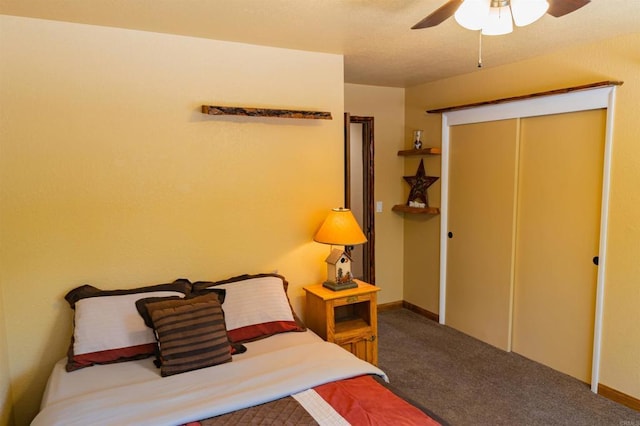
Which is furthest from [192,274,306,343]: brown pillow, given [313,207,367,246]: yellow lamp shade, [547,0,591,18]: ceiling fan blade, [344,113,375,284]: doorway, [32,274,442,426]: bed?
[547,0,591,18]: ceiling fan blade

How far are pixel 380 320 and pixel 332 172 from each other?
190 centimetres

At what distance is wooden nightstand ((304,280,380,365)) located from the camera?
292 cm

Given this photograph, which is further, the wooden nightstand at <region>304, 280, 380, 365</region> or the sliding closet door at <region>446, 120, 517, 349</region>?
the sliding closet door at <region>446, 120, 517, 349</region>

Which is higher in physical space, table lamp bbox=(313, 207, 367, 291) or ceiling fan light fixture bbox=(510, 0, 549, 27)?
ceiling fan light fixture bbox=(510, 0, 549, 27)

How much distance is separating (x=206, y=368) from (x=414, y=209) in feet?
9.33

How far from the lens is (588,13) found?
7.72 feet

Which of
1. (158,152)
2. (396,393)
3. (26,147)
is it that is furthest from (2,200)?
(396,393)

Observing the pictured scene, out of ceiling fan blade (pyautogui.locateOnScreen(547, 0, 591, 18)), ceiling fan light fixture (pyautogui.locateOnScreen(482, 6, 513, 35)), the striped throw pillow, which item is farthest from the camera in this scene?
the striped throw pillow

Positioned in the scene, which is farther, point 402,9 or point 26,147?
point 26,147

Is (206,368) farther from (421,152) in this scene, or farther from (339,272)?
(421,152)

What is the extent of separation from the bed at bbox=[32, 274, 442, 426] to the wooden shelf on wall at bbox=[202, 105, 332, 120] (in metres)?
1.12

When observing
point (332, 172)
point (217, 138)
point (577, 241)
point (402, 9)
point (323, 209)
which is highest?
point (402, 9)

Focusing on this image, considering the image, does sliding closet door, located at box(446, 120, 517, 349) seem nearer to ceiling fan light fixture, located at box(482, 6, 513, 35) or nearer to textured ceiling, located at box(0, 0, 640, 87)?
textured ceiling, located at box(0, 0, 640, 87)

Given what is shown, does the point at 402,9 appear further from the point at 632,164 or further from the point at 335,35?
the point at 632,164
